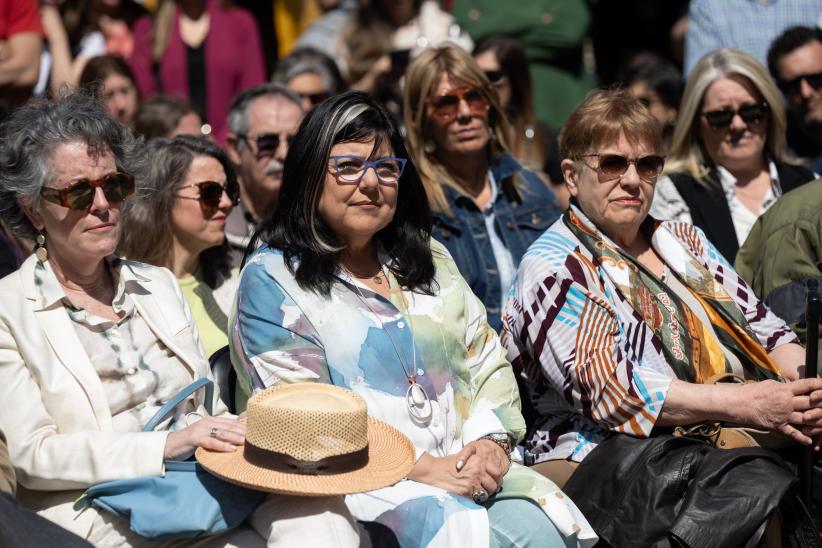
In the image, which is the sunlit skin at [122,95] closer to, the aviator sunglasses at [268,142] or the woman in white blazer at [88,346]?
the aviator sunglasses at [268,142]

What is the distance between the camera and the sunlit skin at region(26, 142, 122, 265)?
3.98m

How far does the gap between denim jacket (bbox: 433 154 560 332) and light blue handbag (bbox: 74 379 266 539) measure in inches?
80.2

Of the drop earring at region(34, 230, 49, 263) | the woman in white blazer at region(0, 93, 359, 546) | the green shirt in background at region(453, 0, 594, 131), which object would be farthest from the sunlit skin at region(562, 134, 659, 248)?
the green shirt in background at region(453, 0, 594, 131)

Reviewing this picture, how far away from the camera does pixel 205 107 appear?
8.37m

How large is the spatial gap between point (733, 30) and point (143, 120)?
3849 millimetres

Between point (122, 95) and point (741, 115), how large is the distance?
3.84m

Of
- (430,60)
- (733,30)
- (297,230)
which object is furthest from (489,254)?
(733,30)

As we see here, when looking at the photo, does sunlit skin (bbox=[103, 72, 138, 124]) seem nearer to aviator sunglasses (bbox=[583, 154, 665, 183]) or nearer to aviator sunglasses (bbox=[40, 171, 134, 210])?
aviator sunglasses (bbox=[40, 171, 134, 210])

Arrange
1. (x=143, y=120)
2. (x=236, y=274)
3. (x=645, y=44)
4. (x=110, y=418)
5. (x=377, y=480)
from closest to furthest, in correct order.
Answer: (x=377, y=480) < (x=110, y=418) < (x=236, y=274) < (x=143, y=120) < (x=645, y=44)

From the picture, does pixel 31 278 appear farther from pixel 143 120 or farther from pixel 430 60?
pixel 143 120

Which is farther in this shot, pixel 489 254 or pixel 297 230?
pixel 489 254

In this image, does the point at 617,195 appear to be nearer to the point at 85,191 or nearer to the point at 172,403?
the point at 172,403

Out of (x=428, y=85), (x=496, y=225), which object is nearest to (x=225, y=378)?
(x=496, y=225)

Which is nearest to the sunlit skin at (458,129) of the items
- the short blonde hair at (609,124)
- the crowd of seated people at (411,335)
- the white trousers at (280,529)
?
the crowd of seated people at (411,335)
